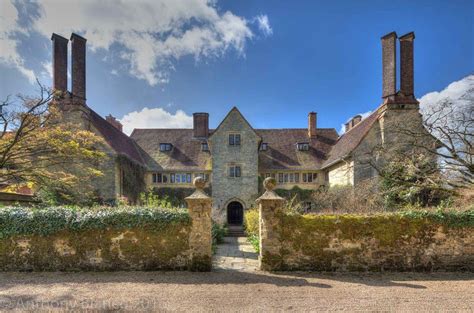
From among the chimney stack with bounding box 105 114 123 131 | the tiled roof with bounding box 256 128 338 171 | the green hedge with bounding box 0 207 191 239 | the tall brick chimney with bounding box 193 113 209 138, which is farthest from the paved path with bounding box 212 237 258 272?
the chimney stack with bounding box 105 114 123 131

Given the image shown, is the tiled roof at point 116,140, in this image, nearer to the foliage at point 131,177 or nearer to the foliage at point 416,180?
the foliage at point 131,177

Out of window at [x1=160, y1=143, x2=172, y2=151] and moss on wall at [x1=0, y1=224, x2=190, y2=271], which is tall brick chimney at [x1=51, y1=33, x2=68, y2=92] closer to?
window at [x1=160, y1=143, x2=172, y2=151]

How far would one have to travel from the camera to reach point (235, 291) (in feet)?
20.5

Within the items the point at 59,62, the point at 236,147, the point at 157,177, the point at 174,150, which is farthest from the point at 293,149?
the point at 59,62

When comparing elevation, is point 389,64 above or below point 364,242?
above

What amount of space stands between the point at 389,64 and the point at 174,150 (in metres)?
19.4

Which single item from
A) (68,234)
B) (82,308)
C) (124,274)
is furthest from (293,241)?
(68,234)

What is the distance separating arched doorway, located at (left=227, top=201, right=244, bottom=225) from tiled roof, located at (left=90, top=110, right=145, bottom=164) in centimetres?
900

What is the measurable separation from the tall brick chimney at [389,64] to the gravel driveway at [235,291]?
51.3 ft

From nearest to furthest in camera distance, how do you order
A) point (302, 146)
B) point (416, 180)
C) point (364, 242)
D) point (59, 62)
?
point (364, 242)
point (416, 180)
point (59, 62)
point (302, 146)

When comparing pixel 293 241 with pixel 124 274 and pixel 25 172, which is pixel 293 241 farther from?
pixel 25 172

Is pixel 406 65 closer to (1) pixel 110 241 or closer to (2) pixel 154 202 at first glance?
(2) pixel 154 202

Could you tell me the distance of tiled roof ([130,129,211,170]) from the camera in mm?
24766

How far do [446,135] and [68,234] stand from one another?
47.8ft
